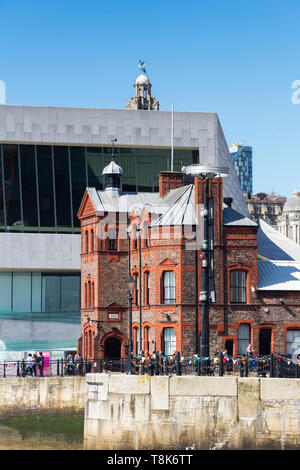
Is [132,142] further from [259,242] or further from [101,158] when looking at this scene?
[259,242]

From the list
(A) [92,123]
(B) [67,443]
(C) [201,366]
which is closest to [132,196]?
(A) [92,123]

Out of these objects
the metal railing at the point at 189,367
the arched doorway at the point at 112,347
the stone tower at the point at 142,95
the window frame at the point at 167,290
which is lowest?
the metal railing at the point at 189,367

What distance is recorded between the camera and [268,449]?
38.4 meters

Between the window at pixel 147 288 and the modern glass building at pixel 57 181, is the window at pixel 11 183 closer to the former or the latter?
the modern glass building at pixel 57 181

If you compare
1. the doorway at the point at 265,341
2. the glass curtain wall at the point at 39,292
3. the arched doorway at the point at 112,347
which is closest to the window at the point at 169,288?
the doorway at the point at 265,341

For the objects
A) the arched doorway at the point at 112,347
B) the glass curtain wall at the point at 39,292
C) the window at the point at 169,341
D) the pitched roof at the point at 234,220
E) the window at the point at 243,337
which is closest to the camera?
the window at the point at 169,341

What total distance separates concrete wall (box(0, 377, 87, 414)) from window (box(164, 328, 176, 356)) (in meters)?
8.28

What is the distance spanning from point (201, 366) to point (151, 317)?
19.9 meters

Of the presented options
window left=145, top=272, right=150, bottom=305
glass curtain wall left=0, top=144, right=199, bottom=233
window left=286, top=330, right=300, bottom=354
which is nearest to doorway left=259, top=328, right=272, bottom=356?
window left=286, top=330, right=300, bottom=354

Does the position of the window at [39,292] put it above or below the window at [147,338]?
above

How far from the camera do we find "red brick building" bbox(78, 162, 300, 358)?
59844 mm

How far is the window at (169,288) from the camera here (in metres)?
60.4

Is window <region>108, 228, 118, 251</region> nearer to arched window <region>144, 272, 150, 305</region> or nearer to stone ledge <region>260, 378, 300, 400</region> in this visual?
arched window <region>144, 272, 150, 305</region>

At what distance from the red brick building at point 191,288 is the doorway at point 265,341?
6 centimetres
